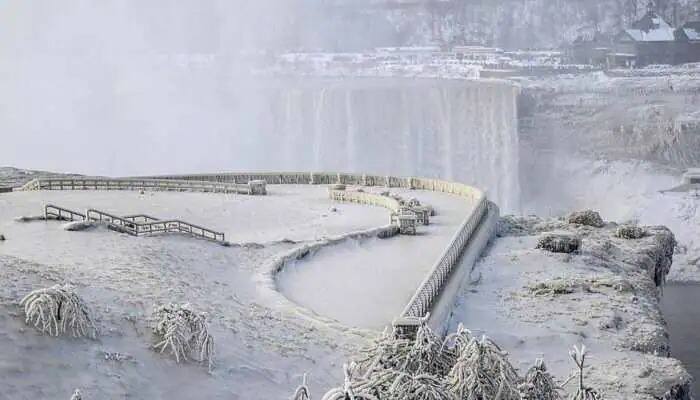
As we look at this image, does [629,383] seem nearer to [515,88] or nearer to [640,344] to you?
[640,344]

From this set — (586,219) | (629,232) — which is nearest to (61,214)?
(586,219)

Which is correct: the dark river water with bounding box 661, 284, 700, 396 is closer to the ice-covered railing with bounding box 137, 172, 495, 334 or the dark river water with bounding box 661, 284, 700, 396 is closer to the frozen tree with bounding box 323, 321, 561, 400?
the ice-covered railing with bounding box 137, 172, 495, 334

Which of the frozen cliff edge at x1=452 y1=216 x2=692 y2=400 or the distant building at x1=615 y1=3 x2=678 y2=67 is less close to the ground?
the distant building at x1=615 y1=3 x2=678 y2=67

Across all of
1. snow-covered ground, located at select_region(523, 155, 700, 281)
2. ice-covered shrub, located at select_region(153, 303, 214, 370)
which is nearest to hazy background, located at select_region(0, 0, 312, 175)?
snow-covered ground, located at select_region(523, 155, 700, 281)

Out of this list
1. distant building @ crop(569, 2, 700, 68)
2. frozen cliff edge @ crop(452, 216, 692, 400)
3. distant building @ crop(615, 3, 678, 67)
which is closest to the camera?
frozen cliff edge @ crop(452, 216, 692, 400)

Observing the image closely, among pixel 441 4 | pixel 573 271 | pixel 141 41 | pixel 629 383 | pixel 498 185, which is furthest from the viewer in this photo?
pixel 141 41

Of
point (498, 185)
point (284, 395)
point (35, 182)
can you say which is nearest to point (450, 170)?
point (498, 185)

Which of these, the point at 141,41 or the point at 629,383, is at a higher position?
the point at 141,41

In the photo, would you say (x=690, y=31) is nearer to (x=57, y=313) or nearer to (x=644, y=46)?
(x=644, y=46)
